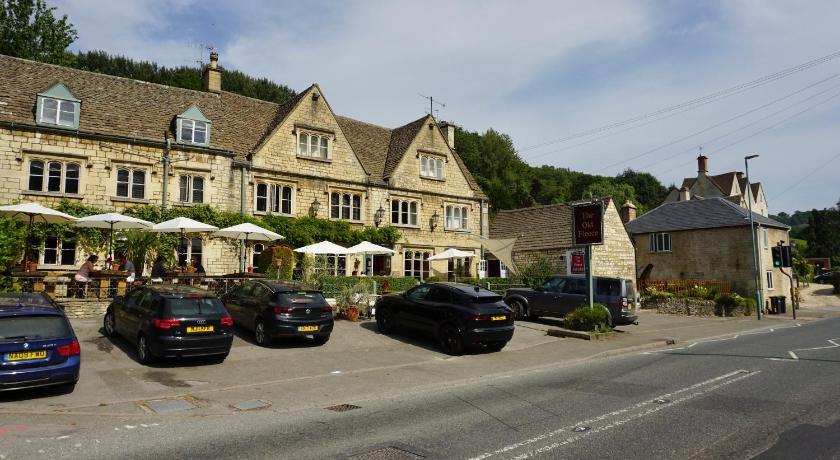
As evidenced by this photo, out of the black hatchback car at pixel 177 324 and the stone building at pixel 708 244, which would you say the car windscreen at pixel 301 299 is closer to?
the black hatchback car at pixel 177 324

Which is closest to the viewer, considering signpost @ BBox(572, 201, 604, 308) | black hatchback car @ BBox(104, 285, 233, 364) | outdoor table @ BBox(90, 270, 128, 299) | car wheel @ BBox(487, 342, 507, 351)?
black hatchback car @ BBox(104, 285, 233, 364)

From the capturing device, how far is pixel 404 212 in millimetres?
31469

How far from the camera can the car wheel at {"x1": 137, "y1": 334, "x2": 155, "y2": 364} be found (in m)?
11.3

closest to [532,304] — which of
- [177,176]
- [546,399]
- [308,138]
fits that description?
[546,399]

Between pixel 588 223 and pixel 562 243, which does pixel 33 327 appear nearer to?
pixel 588 223

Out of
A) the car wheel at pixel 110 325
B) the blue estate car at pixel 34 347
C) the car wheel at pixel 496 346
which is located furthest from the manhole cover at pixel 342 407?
the car wheel at pixel 110 325

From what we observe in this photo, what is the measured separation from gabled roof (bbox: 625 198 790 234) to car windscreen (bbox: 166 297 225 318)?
36.4 metres

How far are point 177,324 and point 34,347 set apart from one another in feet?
9.61

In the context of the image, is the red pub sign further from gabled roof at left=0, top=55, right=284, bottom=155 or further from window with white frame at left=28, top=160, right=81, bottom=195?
window with white frame at left=28, top=160, right=81, bottom=195

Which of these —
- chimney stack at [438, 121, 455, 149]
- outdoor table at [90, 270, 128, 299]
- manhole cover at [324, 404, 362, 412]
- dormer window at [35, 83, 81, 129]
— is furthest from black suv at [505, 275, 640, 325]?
dormer window at [35, 83, 81, 129]

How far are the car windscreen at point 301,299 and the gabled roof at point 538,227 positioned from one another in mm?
21433

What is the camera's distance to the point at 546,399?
29.5 ft

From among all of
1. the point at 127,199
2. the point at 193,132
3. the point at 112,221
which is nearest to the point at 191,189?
the point at 127,199

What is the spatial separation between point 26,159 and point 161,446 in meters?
20.5
